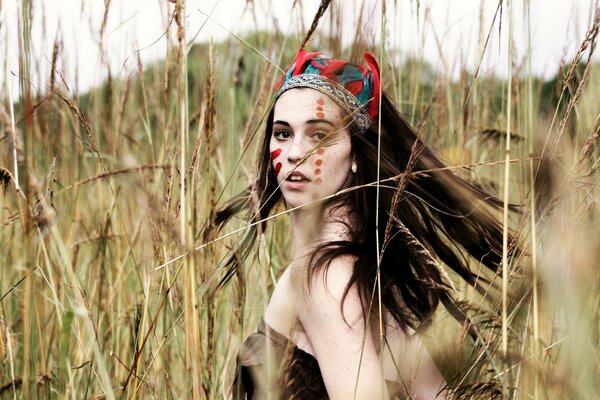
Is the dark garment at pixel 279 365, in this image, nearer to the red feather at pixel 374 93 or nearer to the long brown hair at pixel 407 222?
the long brown hair at pixel 407 222

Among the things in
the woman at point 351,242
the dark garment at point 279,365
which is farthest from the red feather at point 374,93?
the dark garment at point 279,365

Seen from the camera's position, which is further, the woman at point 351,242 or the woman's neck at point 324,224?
the woman's neck at point 324,224

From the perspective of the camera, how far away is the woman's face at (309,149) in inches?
51.7

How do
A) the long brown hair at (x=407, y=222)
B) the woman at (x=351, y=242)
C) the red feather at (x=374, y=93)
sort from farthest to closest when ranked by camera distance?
the red feather at (x=374, y=93) → the long brown hair at (x=407, y=222) → the woman at (x=351, y=242)

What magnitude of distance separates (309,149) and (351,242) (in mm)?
186

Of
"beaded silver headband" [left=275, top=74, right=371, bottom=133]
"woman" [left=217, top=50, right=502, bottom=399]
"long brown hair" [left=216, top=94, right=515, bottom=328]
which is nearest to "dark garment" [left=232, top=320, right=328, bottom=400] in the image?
"woman" [left=217, top=50, right=502, bottom=399]

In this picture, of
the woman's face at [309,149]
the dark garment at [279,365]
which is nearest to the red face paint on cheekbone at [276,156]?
the woman's face at [309,149]

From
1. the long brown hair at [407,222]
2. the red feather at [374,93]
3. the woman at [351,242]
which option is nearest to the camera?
the woman at [351,242]

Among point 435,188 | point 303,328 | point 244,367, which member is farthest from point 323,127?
point 244,367

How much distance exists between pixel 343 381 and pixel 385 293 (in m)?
0.21

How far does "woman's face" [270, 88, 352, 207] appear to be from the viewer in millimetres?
1312

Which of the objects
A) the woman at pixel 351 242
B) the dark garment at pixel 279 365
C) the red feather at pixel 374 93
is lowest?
the dark garment at pixel 279 365

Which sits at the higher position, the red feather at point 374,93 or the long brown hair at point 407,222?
the red feather at point 374,93

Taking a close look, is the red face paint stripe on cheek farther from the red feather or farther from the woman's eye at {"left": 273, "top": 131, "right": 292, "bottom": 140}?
the red feather
